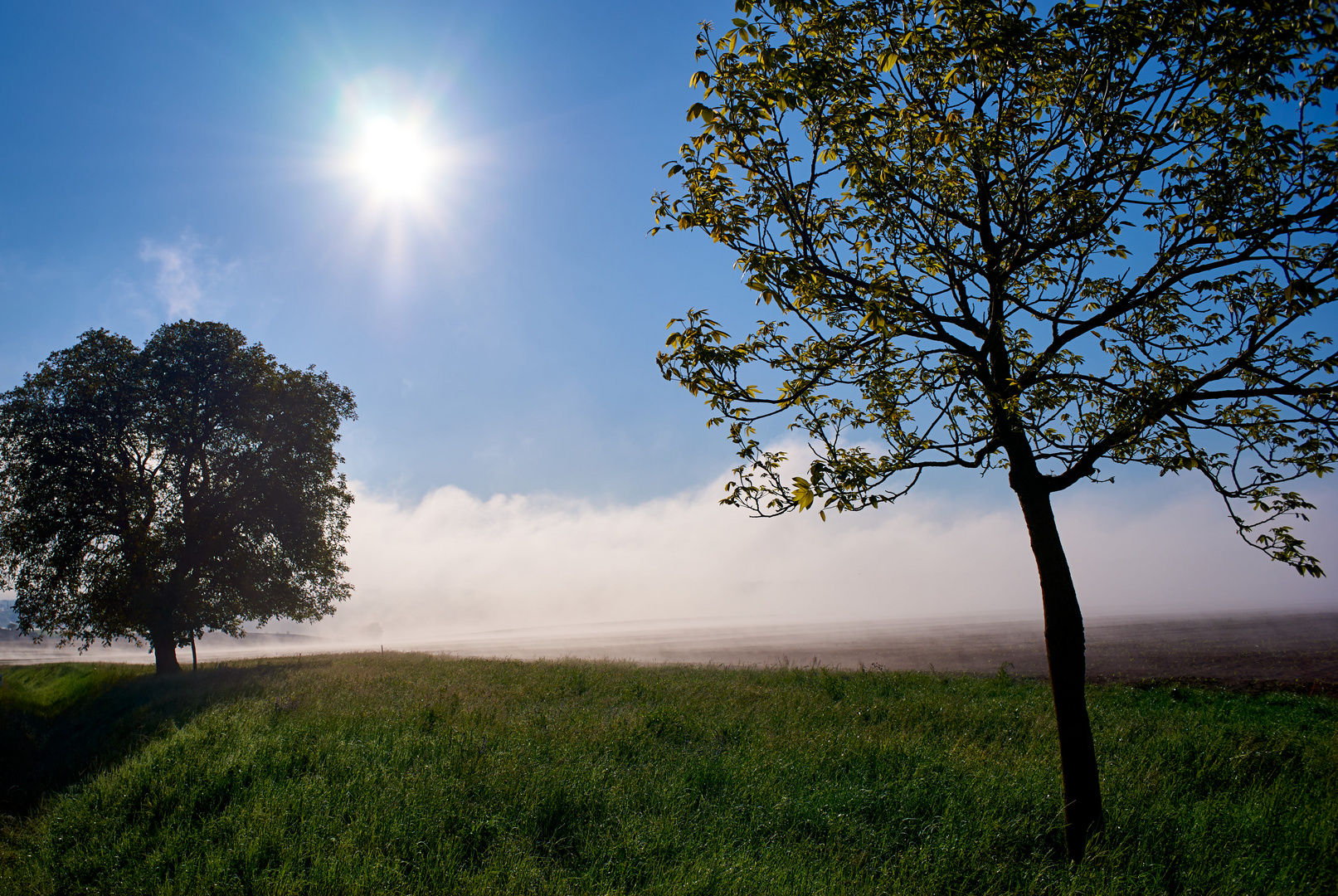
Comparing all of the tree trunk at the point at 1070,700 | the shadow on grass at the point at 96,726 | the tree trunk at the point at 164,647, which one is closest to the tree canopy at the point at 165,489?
the tree trunk at the point at 164,647

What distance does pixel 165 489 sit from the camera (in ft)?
86.7

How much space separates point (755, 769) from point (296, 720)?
34.0 ft

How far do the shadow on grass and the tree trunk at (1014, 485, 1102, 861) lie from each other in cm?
1737

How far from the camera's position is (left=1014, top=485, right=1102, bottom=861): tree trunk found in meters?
6.35

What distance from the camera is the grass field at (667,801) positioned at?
608cm

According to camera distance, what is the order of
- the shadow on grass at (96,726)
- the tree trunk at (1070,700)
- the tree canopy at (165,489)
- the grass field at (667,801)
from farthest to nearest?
the tree canopy at (165,489), the shadow on grass at (96,726), the tree trunk at (1070,700), the grass field at (667,801)

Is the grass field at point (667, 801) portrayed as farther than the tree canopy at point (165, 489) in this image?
No

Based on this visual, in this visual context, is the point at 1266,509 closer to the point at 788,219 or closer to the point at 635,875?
the point at 788,219

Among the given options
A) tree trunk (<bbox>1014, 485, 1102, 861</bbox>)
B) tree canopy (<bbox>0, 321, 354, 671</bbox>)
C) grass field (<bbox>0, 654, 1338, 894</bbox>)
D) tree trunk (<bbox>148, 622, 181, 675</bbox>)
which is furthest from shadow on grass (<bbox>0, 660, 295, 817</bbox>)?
tree trunk (<bbox>1014, 485, 1102, 861</bbox>)

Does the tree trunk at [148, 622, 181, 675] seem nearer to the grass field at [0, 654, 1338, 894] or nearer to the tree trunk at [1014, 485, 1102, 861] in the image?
the grass field at [0, 654, 1338, 894]

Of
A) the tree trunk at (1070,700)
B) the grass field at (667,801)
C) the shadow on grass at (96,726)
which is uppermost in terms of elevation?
A: the tree trunk at (1070,700)

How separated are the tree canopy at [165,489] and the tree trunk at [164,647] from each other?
2.9 inches

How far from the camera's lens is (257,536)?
2772 centimetres

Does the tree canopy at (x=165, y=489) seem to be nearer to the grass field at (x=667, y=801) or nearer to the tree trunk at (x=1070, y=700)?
the grass field at (x=667, y=801)
